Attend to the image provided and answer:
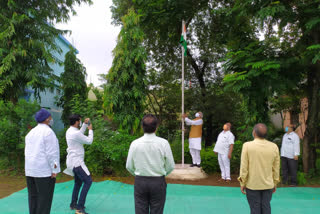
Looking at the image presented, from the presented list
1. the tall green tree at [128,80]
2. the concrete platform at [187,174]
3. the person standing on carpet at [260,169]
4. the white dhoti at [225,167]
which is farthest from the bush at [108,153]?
the person standing on carpet at [260,169]

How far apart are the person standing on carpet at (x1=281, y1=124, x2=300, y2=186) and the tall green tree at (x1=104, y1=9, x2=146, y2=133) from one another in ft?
15.8

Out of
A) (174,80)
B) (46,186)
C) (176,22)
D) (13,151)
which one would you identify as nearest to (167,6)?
(176,22)

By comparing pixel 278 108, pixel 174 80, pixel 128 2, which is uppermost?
pixel 128 2

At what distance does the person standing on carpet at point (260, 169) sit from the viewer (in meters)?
3.91

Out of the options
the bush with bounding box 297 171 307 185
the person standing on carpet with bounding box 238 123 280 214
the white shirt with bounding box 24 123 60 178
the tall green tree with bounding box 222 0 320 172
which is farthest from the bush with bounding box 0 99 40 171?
the bush with bounding box 297 171 307 185

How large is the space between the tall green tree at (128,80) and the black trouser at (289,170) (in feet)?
16.0

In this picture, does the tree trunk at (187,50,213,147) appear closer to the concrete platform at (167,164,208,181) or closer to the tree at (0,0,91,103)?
the concrete platform at (167,164,208,181)

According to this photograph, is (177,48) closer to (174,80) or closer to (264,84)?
(174,80)

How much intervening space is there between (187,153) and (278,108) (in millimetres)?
6328

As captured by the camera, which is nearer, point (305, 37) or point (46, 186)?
point (46, 186)

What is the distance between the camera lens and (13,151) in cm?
956

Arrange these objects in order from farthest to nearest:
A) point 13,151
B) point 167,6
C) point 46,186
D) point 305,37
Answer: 1. point 167,6
2. point 13,151
3. point 305,37
4. point 46,186

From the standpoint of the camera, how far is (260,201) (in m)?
3.98

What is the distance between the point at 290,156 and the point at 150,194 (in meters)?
6.44
